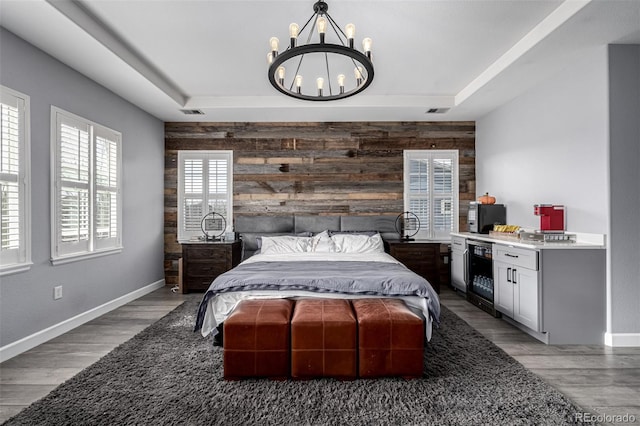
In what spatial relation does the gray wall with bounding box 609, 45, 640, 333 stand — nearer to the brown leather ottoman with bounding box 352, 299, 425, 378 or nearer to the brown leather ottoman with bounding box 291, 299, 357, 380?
the brown leather ottoman with bounding box 352, 299, 425, 378

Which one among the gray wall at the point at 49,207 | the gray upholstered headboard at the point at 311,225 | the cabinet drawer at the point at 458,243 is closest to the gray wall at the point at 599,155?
the cabinet drawer at the point at 458,243

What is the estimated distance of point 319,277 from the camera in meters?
2.99

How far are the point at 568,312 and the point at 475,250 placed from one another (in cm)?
137

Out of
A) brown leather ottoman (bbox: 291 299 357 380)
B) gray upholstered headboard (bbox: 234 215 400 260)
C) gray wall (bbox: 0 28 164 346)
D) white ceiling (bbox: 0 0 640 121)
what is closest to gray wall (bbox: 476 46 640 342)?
white ceiling (bbox: 0 0 640 121)

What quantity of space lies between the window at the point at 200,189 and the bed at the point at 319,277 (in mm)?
1125

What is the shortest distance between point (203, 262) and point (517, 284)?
4023mm

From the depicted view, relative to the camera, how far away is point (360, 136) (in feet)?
17.9

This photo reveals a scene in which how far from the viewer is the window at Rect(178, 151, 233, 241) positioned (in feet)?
18.1

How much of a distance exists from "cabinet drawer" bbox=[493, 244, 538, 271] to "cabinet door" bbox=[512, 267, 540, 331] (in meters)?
0.06

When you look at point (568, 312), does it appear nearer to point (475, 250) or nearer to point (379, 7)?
point (475, 250)

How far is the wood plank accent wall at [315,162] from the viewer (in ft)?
17.9

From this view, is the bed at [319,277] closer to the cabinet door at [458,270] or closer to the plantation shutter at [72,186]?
the cabinet door at [458,270]

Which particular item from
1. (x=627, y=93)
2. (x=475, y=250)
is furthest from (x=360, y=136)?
(x=627, y=93)

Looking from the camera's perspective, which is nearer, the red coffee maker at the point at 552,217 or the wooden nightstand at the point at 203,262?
the red coffee maker at the point at 552,217
